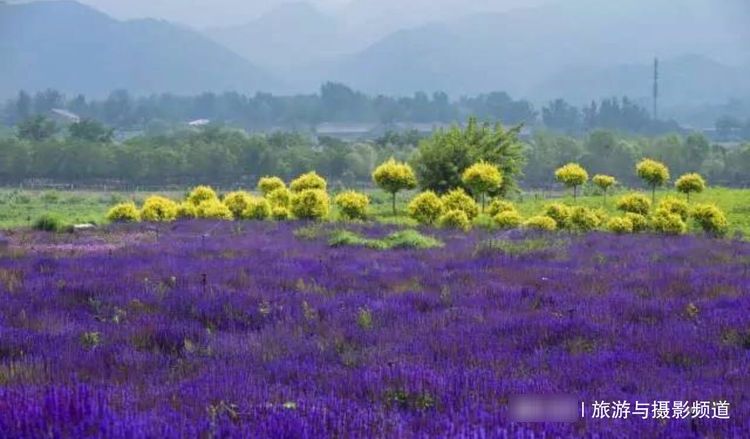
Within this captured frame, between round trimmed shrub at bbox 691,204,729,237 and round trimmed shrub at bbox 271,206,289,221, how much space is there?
13525mm

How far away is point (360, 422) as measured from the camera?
12.4ft

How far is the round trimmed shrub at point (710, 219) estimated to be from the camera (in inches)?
937

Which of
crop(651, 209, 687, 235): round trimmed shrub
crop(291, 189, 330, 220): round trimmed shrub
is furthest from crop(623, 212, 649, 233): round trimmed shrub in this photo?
crop(291, 189, 330, 220): round trimmed shrub

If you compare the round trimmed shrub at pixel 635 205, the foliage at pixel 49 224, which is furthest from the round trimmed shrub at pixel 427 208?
the foliage at pixel 49 224

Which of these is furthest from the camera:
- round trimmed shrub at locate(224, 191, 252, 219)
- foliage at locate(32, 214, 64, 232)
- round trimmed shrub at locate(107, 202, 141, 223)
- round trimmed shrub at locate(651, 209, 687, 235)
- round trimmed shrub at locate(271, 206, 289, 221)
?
round trimmed shrub at locate(224, 191, 252, 219)

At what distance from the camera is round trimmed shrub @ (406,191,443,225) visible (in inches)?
1013

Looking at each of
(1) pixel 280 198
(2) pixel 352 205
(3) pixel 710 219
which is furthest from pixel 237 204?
(3) pixel 710 219

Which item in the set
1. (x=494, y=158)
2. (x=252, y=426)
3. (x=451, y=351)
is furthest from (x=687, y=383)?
(x=494, y=158)

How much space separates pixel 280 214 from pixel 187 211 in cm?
354

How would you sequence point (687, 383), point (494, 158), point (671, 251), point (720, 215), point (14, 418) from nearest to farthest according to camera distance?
point (14, 418) → point (687, 383) → point (671, 251) → point (720, 215) → point (494, 158)

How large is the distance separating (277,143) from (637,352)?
363ft

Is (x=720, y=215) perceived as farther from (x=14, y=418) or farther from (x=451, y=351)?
(x=14, y=418)

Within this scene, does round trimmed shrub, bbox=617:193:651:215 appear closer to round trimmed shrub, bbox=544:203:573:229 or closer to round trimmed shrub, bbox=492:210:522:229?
round trimmed shrub, bbox=544:203:573:229

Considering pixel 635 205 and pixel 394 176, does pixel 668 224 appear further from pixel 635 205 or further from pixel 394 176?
pixel 394 176
